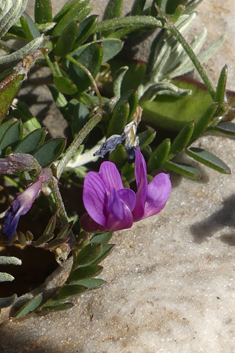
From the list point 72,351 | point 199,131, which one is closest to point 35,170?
point 72,351

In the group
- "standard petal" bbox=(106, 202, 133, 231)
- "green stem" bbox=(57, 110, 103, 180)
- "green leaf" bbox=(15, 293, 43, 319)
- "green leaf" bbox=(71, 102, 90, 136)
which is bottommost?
"green leaf" bbox=(15, 293, 43, 319)

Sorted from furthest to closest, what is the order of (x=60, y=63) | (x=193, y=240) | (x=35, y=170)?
1. (x=60, y=63)
2. (x=193, y=240)
3. (x=35, y=170)

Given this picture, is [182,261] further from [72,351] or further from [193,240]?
[72,351]

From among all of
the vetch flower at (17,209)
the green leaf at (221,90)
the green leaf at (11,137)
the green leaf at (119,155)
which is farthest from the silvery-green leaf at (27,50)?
the green leaf at (221,90)

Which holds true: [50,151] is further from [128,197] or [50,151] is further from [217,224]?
[217,224]

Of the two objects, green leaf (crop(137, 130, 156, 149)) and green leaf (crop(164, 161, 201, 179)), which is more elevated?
green leaf (crop(137, 130, 156, 149))

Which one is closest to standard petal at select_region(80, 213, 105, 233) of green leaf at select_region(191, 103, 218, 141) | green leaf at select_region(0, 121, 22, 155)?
green leaf at select_region(0, 121, 22, 155)

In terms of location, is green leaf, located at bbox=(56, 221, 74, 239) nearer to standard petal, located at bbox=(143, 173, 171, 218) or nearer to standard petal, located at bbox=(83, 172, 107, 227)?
standard petal, located at bbox=(83, 172, 107, 227)
